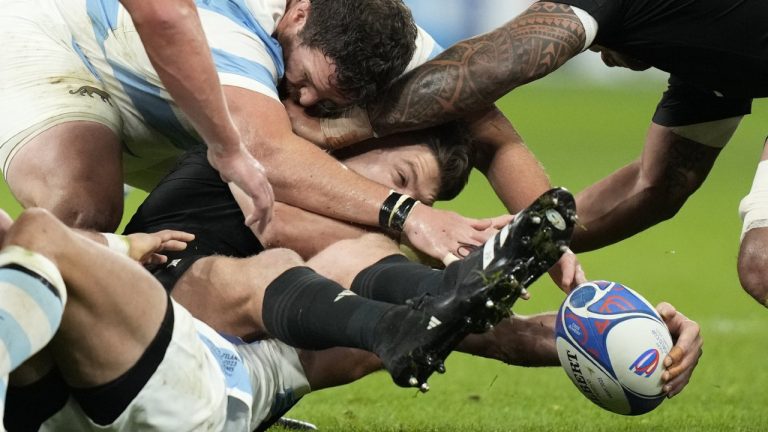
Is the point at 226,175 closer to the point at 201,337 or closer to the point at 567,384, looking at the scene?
the point at 201,337

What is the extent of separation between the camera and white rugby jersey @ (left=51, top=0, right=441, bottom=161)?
470 centimetres

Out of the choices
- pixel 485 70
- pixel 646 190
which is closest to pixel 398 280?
pixel 485 70

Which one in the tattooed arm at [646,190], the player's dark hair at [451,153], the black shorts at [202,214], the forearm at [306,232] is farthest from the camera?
the tattooed arm at [646,190]

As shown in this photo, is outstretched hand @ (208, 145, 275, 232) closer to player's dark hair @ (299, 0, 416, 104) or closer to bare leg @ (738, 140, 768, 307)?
player's dark hair @ (299, 0, 416, 104)

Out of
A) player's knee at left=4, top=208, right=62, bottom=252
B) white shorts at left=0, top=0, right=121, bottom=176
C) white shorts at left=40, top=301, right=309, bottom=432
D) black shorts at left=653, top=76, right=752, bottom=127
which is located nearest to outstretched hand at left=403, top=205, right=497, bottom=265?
white shorts at left=40, top=301, right=309, bottom=432

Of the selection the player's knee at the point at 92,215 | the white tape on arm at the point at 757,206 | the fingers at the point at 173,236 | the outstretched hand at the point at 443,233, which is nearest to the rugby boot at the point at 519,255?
the outstretched hand at the point at 443,233

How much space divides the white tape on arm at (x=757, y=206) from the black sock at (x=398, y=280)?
4.94 ft

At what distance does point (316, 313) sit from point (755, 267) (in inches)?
78.4

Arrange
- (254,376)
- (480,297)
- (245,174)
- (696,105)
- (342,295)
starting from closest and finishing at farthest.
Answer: (480,297)
(245,174)
(342,295)
(254,376)
(696,105)

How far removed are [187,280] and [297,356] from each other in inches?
18.4

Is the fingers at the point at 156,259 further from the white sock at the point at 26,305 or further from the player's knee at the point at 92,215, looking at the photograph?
the white sock at the point at 26,305

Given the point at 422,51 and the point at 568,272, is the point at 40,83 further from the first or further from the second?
the point at 568,272

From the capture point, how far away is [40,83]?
16.8 feet

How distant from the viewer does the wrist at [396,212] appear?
4340mm
